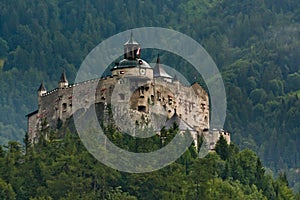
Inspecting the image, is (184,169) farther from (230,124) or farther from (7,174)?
(230,124)

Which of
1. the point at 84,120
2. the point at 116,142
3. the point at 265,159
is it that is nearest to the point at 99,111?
the point at 84,120

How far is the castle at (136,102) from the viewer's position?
104 m

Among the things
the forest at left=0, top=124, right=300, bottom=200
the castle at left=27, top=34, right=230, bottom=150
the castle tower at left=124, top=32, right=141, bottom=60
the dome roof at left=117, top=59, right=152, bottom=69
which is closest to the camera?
the forest at left=0, top=124, right=300, bottom=200

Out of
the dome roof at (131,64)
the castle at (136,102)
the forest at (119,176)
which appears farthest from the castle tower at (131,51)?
the forest at (119,176)

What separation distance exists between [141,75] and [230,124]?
303 feet

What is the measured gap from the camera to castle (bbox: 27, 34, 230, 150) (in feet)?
342

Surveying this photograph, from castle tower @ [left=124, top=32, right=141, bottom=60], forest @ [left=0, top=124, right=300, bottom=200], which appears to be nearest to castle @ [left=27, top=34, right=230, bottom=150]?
castle tower @ [left=124, top=32, right=141, bottom=60]

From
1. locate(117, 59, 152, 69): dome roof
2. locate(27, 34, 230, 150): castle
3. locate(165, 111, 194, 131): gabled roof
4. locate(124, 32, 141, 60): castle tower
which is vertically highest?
locate(124, 32, 141, 60): castle tower

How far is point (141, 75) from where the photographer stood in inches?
4141

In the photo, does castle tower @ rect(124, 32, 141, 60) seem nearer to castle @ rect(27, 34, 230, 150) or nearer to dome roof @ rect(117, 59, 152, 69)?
castle @ rect(27, 34, 230, 150)

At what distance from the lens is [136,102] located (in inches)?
4119

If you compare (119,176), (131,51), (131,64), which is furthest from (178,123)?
(119,176)

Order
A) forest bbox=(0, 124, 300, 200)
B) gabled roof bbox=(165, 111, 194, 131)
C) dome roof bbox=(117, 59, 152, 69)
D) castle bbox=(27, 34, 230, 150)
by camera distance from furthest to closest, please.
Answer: dome roof bbox=(117, 59, 152, 69) < castle bbox=(27, 34, 230, 150) < gabled roof bbox=(165, 111, 194, 131) < forest bbox=(0, 124, 300, 200)

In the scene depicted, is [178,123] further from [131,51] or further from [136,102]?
[131,51]
